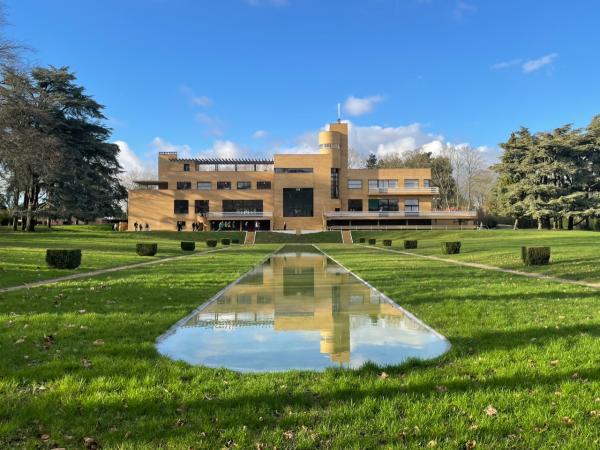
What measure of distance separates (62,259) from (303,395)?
16.5 metres

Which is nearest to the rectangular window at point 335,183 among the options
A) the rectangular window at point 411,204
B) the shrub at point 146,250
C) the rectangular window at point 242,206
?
the rectangular window at point 411,204

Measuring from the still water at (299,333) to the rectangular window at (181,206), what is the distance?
223 ft

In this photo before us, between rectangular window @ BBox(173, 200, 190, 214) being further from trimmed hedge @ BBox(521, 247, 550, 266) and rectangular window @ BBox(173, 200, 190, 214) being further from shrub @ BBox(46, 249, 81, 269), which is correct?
trimmed hedge @ BBox(521, 247, 550, 266)

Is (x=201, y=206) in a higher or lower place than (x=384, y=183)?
lower

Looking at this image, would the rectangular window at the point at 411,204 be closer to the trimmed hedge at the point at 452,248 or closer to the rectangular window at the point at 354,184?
the rectangular window at the point at 354,184

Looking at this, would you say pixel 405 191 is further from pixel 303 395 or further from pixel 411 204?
pixel 303 395

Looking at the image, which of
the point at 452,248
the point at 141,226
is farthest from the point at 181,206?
the point at 452,248

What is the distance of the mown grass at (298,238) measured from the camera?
194 ft

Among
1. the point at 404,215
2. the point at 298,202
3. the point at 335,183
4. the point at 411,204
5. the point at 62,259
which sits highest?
the point at 335,183

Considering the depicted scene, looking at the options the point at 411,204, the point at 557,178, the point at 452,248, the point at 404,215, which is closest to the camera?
the point at 452,248

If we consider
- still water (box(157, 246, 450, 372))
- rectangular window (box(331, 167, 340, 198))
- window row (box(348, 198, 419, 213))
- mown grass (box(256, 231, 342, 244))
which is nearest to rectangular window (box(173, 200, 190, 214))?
mown grass (box(256, 231, 342, 244))

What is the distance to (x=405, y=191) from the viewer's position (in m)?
80.1

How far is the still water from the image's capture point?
244 inches

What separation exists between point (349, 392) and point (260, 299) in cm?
722
